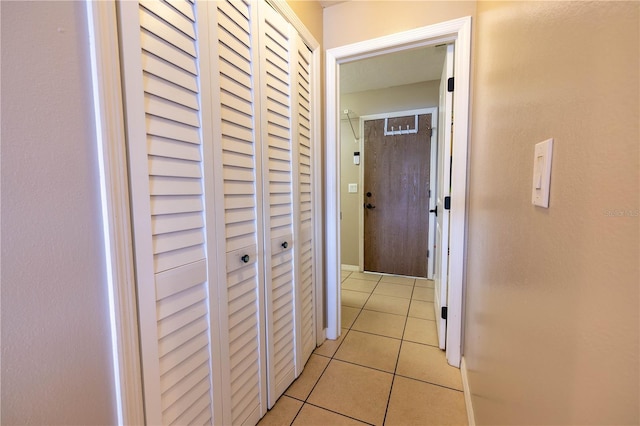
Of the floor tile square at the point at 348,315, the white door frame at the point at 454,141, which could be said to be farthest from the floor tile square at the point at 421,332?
the floor tile square at the point at 348,315

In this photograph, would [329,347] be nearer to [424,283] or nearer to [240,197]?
[240,197]

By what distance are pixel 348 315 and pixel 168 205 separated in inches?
77.6

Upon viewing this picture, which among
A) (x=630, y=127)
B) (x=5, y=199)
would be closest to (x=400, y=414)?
(x=630, y=127)

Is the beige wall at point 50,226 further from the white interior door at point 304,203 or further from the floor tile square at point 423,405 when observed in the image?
the floor tile square at point 423,405

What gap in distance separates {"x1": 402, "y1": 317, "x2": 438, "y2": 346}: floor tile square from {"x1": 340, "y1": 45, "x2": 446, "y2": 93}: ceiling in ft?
7.30

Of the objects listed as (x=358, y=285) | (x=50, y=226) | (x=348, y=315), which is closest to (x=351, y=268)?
(x=358, y=285)

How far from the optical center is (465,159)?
1590mm

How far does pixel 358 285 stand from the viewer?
313 centimetres

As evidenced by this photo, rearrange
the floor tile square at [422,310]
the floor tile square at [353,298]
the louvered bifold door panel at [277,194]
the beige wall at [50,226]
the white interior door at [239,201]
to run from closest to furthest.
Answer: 1. the beige wall at [50,226]
2. the white interior door at [239,201]
3. the louvered bifold door panel at [277,194]
4. the floor tile square at [422,310]
5. the floor tile square at [353,298]

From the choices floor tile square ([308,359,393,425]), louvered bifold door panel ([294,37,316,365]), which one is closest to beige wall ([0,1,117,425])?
louvered bifold door panel ([294,37,316,365])

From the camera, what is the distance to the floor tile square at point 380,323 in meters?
2.12

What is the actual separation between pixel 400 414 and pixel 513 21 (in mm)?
1702

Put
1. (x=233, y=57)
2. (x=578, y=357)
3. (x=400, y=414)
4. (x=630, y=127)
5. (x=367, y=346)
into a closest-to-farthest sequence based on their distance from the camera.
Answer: (x=630, y=127) < (x=578, y=357) < (x=233, y=57) < (x=400, y=414) < (x=367, y=346)

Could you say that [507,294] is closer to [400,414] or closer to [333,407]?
[400,414]
